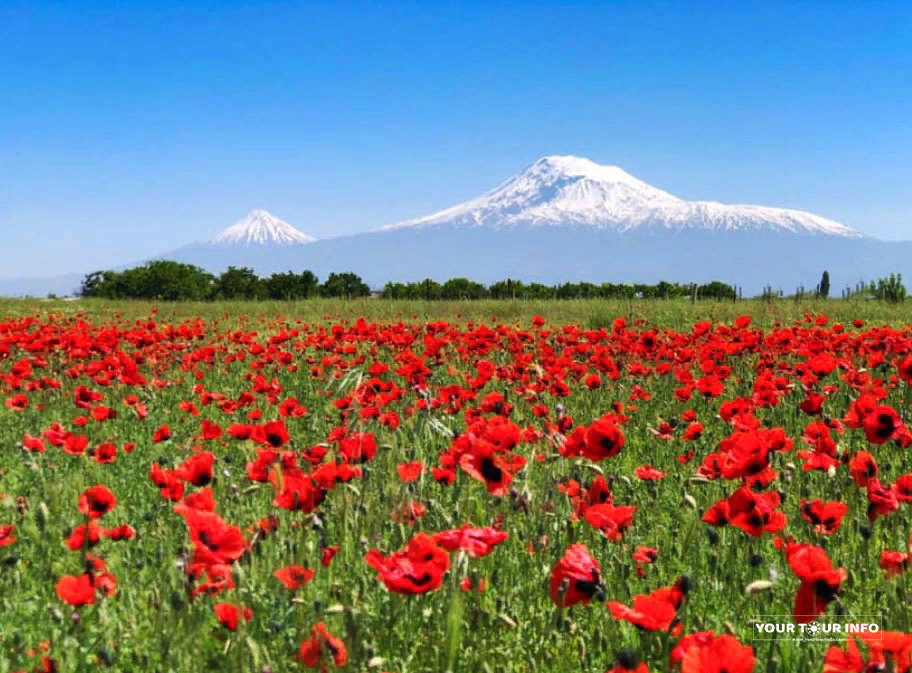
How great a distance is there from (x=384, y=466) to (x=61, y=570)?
1.53m

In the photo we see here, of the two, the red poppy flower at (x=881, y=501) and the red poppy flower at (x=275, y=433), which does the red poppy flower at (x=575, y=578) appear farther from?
the red poppy flower at (x=275, y=433)

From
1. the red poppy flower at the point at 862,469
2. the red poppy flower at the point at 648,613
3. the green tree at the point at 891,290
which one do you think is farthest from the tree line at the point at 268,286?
the red poppy flower at the point at 648,613

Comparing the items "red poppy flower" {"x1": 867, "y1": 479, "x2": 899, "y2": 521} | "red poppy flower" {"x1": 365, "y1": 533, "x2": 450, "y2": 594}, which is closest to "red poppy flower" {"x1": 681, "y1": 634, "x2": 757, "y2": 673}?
"red poppy flower" {"x1": 365, "y1": 533, "x2": 450, "y2": 594}

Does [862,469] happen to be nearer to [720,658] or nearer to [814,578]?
[814,578]

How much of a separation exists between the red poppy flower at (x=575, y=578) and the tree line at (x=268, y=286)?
38927 mm

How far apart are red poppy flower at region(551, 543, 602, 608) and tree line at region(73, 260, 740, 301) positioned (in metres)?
38.9

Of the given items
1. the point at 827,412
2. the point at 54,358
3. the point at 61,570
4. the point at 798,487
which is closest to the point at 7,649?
the point at 61,570

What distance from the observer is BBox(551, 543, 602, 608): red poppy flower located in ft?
6.51

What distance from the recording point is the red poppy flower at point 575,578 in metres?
1.99

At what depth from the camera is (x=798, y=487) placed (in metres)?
4.95

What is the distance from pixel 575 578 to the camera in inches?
78.4

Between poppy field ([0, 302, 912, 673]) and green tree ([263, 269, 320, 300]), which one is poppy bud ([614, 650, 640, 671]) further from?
green tree ([263, 269, 320, 300])

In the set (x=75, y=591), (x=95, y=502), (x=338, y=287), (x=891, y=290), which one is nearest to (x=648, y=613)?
(x=75, y=591)

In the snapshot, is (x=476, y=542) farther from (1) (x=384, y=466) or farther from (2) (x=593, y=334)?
(2) (x=593, y=334)
